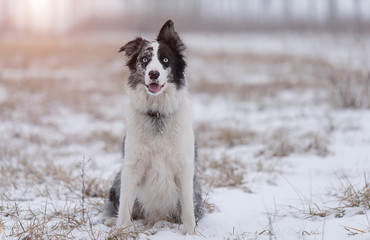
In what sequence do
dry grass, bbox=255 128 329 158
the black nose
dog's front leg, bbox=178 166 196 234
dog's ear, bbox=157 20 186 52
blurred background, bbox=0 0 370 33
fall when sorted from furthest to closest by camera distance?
blurred background, bbox=0 0 370 33, dry grass, bbox=255 128 329 158, dog's ear, bbox=157 20 186 52, dog's front leg, bbox=178 166 196 234, the black nose

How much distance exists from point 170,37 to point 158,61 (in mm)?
352

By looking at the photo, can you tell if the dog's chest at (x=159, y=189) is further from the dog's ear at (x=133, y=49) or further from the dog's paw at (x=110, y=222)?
the dog's ear at (x=133, y=49)

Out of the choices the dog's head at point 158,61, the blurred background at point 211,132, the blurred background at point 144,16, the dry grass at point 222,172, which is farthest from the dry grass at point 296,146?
the blurred background at point 144,16

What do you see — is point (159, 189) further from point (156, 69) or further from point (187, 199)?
point (156, 69)

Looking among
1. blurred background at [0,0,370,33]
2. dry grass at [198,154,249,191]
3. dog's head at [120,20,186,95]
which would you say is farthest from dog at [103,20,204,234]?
blurred background at [0,0,370,33]

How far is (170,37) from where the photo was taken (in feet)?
10.6

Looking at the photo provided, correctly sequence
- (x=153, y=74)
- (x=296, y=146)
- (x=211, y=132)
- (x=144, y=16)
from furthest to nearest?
(x=144, y=16)
(x=211, y=132)
(x=296, y=146)
(x=153, y=74)

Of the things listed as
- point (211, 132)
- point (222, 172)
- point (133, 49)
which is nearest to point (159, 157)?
point (133, 49)

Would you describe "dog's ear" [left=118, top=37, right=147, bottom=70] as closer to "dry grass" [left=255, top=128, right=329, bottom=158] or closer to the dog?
the dog

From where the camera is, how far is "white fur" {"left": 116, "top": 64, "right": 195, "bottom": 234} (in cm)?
293

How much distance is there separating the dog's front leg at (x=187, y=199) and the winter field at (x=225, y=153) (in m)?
0.10

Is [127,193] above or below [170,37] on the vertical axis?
below

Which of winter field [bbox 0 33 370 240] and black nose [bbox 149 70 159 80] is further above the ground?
black nose [bbox 149 70 159 80]

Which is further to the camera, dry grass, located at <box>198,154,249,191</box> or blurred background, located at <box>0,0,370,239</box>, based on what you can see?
dry grass, located at <box>198,154,249,191</box>
